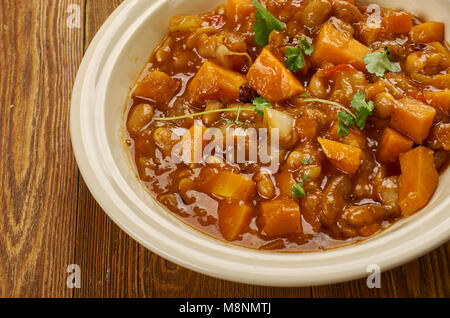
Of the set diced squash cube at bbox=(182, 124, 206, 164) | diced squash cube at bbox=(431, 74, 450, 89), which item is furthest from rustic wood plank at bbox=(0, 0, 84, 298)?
diced squash cube at bbox=(431, 74, 450, 89)

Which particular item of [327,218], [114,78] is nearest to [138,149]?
[114,78]

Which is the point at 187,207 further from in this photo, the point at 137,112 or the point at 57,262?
the point at 57,262

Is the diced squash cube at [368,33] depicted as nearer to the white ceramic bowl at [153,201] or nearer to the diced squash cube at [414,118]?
the white ceramic bowl at [153,201]

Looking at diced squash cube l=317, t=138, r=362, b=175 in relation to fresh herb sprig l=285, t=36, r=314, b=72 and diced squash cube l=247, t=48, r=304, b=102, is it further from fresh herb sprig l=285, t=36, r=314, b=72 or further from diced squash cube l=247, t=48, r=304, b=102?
fresh herb sprig l=285, t=36, r=314, b=72

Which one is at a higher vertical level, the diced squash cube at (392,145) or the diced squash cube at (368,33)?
the diced squash cube at (368,33)

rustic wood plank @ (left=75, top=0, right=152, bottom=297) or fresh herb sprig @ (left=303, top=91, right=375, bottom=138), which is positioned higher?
fresh herb sprig @ (left=303, top=91, right=375, bottom=138)

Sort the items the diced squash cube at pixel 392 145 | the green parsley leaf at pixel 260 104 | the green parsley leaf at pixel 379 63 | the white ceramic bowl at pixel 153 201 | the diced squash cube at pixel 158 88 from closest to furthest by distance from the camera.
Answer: the white ceramic bowl at pixel 153 201 → the diced squash cube at pixel 392 145 → the green parsley leaf at pixel 260 104 → the green parsley leaf at pixel 379 63 → the diced squash cube at pixel 158 88

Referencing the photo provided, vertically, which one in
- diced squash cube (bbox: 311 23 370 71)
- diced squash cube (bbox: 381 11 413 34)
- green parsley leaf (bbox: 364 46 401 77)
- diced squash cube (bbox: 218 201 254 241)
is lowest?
diced squash cube (bbox: 218 201 254 241)

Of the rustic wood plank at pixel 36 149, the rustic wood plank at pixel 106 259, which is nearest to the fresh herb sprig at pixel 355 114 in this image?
the rustic wood plank at pixel 106 259
